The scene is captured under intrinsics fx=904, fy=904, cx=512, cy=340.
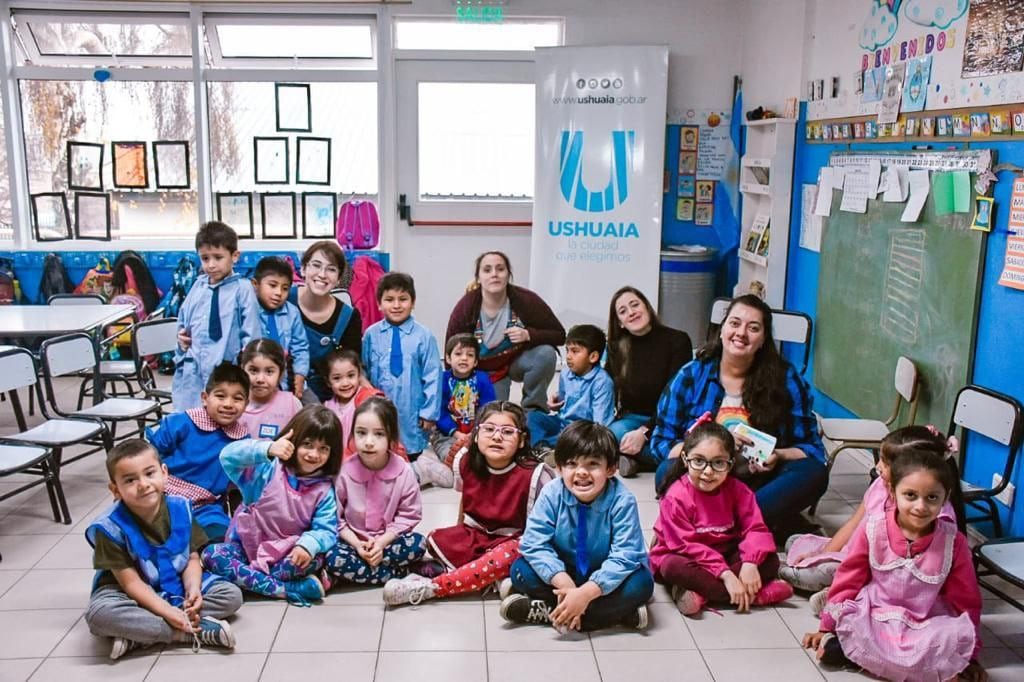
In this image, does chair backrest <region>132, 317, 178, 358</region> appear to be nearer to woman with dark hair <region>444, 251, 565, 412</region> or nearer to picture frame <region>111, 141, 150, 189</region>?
woman with dark hair <region>444, 251, 565, 412</region>

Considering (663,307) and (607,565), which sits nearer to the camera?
(607,565)

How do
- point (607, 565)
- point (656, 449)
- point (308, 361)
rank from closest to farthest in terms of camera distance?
point (607, 565) < point (656, 449) < point (308, 361)

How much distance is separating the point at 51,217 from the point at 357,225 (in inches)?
94.0

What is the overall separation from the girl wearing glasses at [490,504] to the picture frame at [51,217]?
16.3 feet

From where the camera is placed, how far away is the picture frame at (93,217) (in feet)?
22.4

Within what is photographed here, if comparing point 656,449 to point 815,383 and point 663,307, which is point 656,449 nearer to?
point 815,383

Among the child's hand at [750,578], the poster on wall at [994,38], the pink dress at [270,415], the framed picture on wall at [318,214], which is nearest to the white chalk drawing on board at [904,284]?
the poster on wall at [994,38]

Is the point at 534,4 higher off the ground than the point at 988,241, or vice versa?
the point at 534,4

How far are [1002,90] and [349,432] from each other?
2.90 metres

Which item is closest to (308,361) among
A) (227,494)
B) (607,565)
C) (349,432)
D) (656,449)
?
(349,432)

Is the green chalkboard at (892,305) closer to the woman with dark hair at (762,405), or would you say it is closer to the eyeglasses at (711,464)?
the woman with dark hair at (762,405)

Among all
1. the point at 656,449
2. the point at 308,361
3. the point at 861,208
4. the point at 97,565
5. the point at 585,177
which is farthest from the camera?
the point at 585,177

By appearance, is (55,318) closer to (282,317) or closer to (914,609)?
(282,317)

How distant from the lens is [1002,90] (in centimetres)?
338
